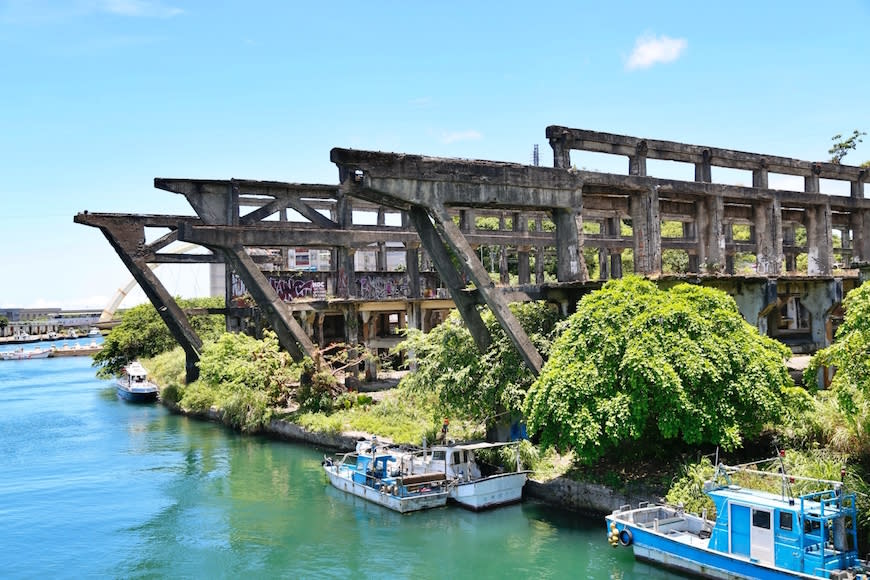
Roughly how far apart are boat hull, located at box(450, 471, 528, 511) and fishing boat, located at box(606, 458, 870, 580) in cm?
449

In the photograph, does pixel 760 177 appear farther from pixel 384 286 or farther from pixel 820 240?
pixel 384 286

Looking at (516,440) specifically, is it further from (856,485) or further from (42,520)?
Answer: (42,520)

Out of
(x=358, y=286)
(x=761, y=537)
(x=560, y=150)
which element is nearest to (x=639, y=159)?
(x=560, y=150)

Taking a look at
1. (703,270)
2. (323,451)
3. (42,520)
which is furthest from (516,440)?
(42,520)

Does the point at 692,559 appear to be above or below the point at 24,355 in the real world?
below

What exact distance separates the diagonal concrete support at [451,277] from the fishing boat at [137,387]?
28.8 metres

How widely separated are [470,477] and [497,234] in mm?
18196

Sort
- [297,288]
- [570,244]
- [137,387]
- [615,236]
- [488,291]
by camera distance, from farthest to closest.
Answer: [137,387]
[615,236]
[297,288]
[570,244]
[488,291]

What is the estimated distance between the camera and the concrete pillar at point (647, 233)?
82.2 ft

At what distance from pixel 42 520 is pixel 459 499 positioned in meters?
11.4

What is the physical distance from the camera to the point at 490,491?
19719mm

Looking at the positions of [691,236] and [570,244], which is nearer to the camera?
[570,244]

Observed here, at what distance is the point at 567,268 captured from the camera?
23.1 metres

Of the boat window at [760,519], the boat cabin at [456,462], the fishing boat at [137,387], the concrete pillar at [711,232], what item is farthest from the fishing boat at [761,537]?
the fishing boat at [137,387]
